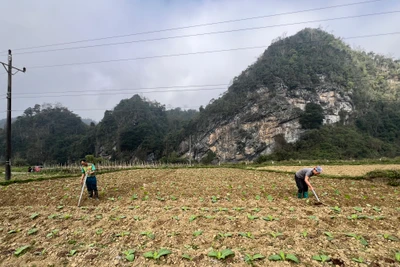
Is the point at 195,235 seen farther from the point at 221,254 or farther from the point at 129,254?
the point at 129,254

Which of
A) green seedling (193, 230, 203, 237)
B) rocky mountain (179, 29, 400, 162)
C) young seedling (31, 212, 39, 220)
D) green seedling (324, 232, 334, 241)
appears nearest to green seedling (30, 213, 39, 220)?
young seedling (31, 212, 39, 220)

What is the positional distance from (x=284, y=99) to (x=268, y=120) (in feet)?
23.0

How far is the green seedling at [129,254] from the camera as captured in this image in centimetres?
456

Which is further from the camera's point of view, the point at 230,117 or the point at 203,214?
the point at 230,117

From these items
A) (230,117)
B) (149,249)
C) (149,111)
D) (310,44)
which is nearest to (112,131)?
(149,111)

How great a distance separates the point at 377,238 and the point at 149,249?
184 inches

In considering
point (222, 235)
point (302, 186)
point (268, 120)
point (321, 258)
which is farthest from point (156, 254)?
point (268, 120)

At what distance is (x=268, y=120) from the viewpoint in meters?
60.3

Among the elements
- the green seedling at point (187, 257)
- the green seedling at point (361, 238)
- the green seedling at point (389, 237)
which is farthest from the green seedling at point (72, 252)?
the green seedling at point (389, 237)

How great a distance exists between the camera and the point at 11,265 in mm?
4719

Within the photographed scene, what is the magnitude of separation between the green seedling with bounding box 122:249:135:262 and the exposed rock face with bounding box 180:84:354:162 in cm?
5579

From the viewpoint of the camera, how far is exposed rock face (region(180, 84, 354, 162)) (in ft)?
192

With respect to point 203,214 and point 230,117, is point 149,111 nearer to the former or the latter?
point 230,117

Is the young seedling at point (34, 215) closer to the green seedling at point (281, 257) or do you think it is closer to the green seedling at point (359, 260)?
the green seedling at point (281, 257)
